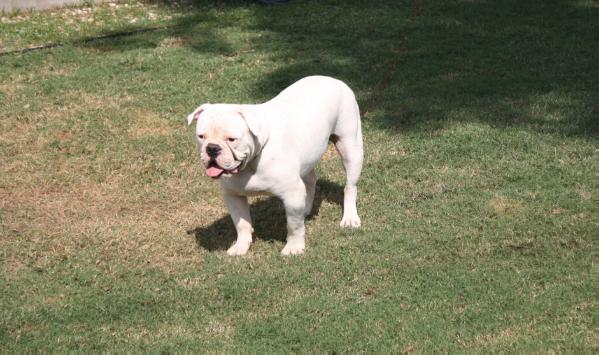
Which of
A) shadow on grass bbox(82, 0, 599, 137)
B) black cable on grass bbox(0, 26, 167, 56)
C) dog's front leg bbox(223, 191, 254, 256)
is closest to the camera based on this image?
dog's front leg bbox(223, 191, 254, 256)

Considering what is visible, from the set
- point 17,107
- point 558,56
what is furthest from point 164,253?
point 558,56

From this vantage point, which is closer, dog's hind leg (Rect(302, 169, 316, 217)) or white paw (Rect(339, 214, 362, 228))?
white paw (Rect(339, 214, 362, 228))

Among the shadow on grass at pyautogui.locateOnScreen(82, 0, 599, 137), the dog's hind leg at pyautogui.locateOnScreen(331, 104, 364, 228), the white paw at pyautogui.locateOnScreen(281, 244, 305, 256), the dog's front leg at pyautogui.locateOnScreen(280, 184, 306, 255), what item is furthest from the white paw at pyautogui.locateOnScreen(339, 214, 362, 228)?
the shadow on grass at pyautogui.locateOnScreen(82, 0, 599, 137)

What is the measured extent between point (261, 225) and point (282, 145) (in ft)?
4.12

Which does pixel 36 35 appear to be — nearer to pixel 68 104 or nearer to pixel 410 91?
pixel 68 104

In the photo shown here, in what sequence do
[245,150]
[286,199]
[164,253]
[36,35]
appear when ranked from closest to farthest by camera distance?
[245,150]
[286,199]
[164,253]
[36,35]

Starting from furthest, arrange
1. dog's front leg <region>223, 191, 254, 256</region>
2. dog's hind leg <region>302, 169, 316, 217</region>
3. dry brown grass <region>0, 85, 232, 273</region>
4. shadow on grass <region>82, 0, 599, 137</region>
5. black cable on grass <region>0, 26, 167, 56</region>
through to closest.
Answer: black cable on grass <region>0, 26, 167, 56</region> → shadow on grass <region>82, 0, 599, 137</region> → dog's hind leg <region>302, 169, 316, 217</region> → dry brown grass <region>0, 85, 232, 273</region> → dog's front leg <region>223, 191, 254, 256</region>

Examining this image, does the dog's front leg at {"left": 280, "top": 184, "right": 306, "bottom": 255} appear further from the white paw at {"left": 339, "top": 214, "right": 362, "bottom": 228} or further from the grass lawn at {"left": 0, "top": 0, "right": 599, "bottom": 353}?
the white paw at {"left": 339, "top": 214, "right": 362, "bottom": 228}

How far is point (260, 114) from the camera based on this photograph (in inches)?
240

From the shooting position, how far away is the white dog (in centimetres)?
583

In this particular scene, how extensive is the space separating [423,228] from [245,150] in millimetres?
1773

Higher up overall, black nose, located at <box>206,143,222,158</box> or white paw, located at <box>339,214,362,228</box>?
black nose, located at <box>206,143,222,158</box>

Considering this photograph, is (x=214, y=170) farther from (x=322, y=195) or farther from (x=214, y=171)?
(x=322, y=195)

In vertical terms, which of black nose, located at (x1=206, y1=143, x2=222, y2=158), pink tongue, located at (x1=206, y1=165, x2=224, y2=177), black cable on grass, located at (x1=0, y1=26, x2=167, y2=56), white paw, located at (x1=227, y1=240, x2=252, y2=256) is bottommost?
black cable on grass, located at (x1=0, y1=26, x2=167, y2=56)
